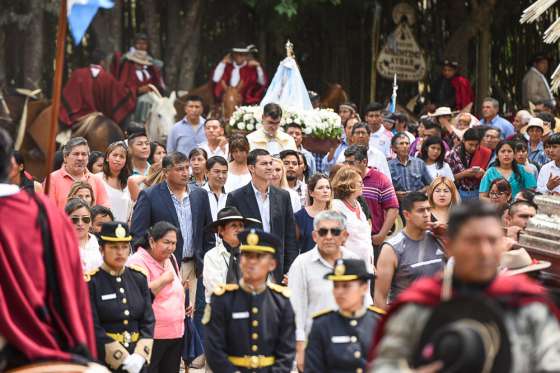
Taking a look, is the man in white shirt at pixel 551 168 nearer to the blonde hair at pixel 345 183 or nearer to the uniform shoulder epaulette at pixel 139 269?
the blonde hair at pixel 345 183

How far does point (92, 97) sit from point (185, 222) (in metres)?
9.22

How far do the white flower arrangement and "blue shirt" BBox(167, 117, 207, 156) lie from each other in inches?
55.2

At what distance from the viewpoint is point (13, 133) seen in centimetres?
2103

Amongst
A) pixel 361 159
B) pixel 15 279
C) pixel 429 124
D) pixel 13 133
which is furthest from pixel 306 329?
pixel 13 133

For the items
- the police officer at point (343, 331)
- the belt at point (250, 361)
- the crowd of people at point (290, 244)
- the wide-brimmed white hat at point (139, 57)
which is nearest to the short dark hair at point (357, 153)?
the crowd of people at point (290, 244)

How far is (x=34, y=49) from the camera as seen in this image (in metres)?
23.9

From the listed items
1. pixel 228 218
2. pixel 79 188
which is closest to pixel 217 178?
pixel 79 188

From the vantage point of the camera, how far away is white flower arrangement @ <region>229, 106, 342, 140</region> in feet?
55.3

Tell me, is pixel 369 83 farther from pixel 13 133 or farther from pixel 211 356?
pixel 211 356

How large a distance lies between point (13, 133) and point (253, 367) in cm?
1263

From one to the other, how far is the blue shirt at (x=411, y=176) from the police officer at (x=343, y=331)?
737 centimetres

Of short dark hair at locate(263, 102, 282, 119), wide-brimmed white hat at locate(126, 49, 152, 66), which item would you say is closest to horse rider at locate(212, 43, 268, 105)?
wide-brimmed white hat at locate(126, 49, 152, 66)

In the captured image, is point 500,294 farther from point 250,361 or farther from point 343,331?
point 250,361

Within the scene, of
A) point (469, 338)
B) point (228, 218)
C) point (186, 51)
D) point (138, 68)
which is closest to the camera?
point (469, 338)
